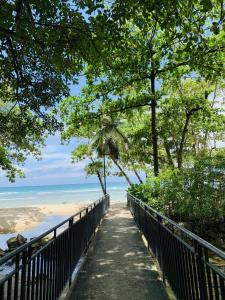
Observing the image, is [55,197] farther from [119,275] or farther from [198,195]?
[119,275]

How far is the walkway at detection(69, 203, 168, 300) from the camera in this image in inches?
200

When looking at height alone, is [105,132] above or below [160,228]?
A: above

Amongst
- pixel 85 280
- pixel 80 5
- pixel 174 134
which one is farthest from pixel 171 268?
pixel 174 134

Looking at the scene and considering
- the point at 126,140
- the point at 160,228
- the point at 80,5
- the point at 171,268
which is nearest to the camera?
the point at 171,268

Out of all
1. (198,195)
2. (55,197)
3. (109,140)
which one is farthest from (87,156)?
(55,197)

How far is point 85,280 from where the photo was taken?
5863 mm

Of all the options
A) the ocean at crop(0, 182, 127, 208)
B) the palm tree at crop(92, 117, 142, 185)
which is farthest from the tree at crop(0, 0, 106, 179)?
the ocean at crop(0, 182, 127, 208)

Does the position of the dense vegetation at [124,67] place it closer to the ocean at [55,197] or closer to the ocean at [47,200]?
the ocean at [47,200]

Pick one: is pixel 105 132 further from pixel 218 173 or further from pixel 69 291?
pixel 69 291

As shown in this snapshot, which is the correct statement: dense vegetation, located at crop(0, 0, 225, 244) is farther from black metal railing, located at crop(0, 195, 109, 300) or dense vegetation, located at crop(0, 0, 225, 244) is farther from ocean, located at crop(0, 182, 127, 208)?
ocean, located at crop(0, 182, 127, 208)

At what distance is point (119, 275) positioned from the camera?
614 centimetres

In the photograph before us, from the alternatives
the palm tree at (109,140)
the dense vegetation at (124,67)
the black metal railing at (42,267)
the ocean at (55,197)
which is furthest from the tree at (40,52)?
the ocean at (55,197)

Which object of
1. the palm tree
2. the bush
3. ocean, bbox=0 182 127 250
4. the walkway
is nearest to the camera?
the walkway

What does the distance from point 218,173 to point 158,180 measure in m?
2.49
